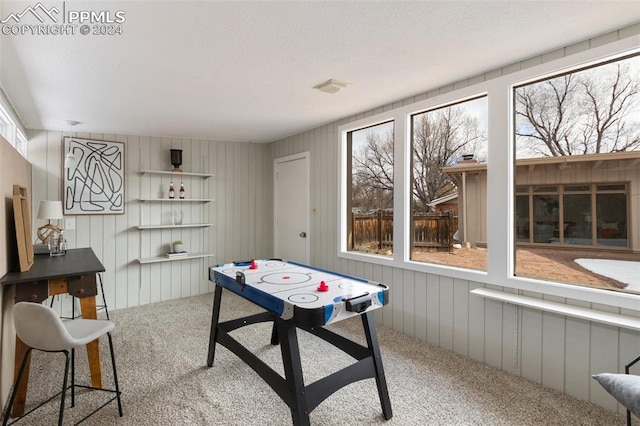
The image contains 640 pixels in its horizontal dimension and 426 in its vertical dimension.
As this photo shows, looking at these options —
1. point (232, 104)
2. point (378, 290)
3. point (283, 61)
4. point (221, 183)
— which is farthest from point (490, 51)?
point (221, 183)

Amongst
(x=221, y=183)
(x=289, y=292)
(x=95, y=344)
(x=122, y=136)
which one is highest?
(x=122, y=136)

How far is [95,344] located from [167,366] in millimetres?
610

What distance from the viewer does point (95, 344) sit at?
2295 mm

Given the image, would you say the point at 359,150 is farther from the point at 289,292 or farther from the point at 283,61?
the point at 289,292

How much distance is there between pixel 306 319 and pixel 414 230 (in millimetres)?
1881

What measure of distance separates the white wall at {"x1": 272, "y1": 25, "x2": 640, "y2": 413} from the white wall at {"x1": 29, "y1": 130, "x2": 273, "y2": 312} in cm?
170

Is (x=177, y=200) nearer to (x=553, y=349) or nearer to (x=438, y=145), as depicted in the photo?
(x=438, y=145)

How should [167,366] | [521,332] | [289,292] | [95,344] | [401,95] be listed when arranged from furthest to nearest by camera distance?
[401,95] → [167,366] → [521,332] → [95,344] → [289,292]

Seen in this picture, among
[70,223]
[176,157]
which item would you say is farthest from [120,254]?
[176,157]

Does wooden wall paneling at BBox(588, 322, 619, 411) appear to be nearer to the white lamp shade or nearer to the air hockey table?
the air hockey table

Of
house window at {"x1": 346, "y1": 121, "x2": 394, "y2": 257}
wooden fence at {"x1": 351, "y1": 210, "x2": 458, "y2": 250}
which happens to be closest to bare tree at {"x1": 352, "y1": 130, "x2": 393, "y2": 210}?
house window at {"x1": 346, "y1": 121, "x2": 394, "y2": 257}

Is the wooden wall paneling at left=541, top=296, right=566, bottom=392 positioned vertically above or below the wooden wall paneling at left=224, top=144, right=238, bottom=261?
below

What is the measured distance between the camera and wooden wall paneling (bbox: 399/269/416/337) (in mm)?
3225

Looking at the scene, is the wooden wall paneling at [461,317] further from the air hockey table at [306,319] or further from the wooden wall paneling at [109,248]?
the wooden wall paneling at [109,248]
